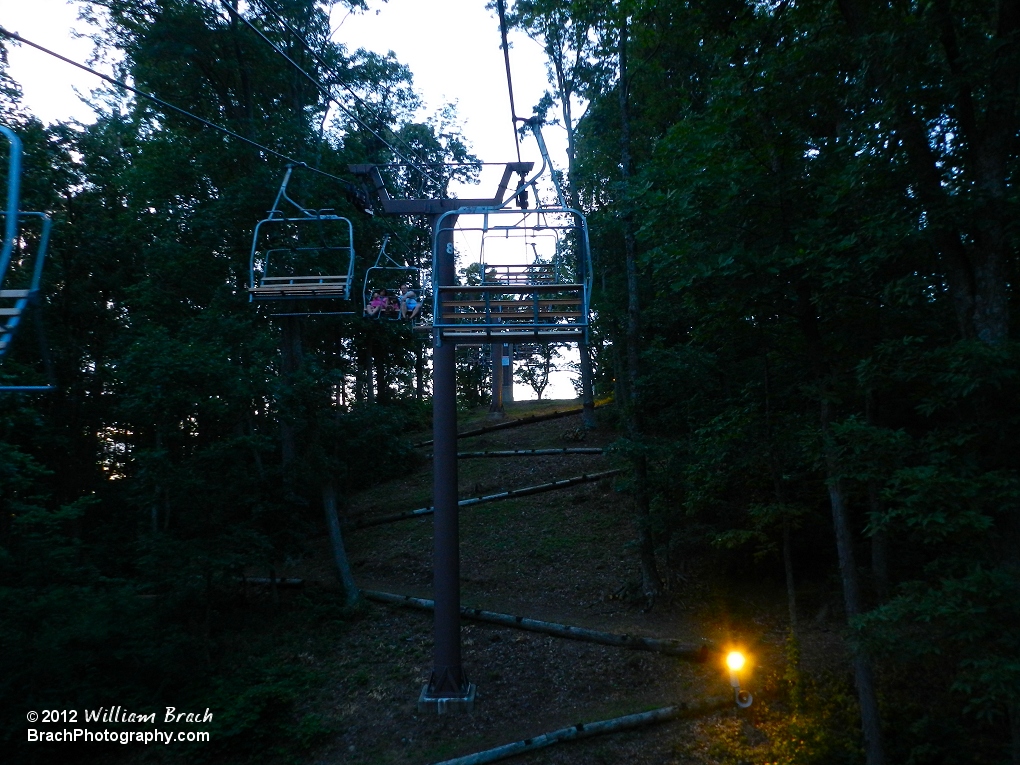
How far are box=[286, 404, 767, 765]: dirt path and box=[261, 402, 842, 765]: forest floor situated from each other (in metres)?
0.03

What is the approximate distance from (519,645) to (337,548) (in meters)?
4.71

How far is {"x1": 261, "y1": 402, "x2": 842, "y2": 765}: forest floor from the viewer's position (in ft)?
29.9

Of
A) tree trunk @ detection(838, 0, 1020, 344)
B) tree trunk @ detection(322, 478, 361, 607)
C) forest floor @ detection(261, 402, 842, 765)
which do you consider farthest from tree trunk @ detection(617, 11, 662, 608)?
tree trunk @ detection(838, 0, 1020, 344)

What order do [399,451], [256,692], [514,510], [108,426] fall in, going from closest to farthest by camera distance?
[256,692] → [399,451] → [108,426] → [514,510]

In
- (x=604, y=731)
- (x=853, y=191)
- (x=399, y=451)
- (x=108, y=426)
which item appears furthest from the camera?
(x=108, y=426)

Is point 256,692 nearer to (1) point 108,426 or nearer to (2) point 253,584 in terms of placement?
(2) point 253,584

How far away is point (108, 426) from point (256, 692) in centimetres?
964

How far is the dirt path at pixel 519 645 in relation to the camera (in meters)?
9.35

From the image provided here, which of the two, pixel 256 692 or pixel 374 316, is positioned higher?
pixel 374 316

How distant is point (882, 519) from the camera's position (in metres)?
5.99

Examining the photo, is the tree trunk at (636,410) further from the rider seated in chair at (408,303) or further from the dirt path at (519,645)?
the rider seated in chair at (408,303)

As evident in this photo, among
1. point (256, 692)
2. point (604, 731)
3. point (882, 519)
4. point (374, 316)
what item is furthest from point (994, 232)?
point (256, 692)

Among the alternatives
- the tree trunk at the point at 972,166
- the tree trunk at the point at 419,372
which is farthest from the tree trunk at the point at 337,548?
the tree trunk at the point at 972,166

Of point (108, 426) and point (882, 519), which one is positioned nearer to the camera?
point (882, 519)
